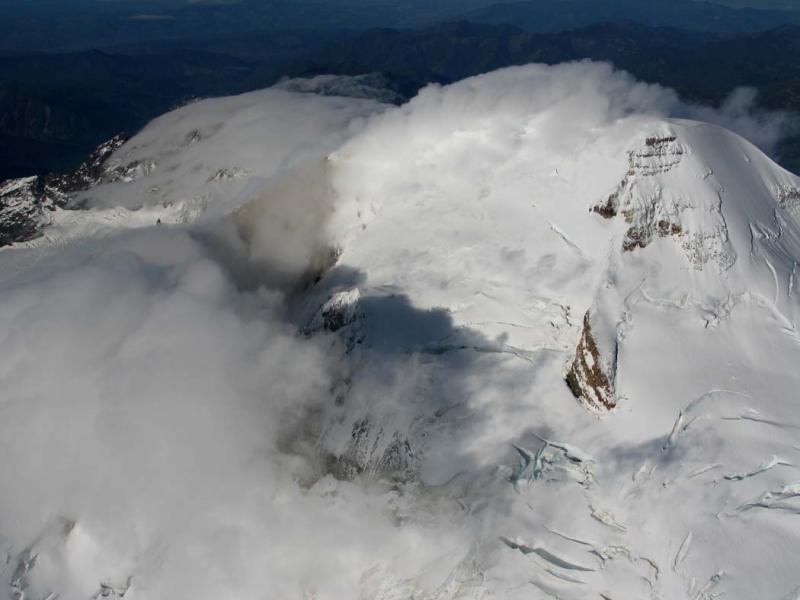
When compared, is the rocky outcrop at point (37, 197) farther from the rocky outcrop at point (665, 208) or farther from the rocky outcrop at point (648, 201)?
the rocky outcrop at point (665, 208)

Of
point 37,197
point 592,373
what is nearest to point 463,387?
point 592,373

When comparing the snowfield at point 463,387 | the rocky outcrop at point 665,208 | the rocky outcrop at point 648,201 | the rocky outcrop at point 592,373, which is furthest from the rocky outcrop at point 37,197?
the rocky outcrop at point 592,373

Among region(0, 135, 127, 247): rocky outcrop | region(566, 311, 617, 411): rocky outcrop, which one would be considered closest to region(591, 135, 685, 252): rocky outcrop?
region(566, 311, 617, 411): rocky outcrop

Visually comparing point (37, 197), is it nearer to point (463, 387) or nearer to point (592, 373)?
point (463, 387)

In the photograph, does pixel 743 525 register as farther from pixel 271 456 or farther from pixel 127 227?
pixel 127 227

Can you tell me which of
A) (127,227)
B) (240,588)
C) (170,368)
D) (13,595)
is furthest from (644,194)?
(127,227)
